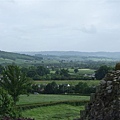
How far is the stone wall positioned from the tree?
4917 centimetres

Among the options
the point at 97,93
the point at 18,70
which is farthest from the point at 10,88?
the point at 97,93

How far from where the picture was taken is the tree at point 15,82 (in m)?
58.4

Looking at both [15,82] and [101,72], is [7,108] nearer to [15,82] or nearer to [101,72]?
[15,82]

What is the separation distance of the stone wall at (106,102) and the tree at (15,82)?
161 ft

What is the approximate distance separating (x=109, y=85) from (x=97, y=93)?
451mm

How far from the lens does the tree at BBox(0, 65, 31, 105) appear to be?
58.4 m

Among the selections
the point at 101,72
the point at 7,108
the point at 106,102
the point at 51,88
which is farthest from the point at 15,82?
the point at 101,72

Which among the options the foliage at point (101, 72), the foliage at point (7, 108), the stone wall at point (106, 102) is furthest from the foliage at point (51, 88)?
the stone wall at point (106, 102)

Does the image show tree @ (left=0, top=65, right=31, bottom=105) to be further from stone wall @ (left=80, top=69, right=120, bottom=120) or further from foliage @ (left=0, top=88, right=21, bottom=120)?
stone wall @ (left=80, top=69, right=120, bottom=120)

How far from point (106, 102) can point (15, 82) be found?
5086 centimetres

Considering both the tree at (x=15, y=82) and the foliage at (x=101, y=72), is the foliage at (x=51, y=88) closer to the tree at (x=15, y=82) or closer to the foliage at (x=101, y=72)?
the foliage at (x=101, y=72)

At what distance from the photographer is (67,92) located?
91000 mm

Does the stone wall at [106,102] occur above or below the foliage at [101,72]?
above

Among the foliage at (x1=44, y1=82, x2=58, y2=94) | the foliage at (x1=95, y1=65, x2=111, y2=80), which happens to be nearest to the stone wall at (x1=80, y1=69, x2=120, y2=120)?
the foliage at (x1=44, y1=82, x2=58, y2=94)
